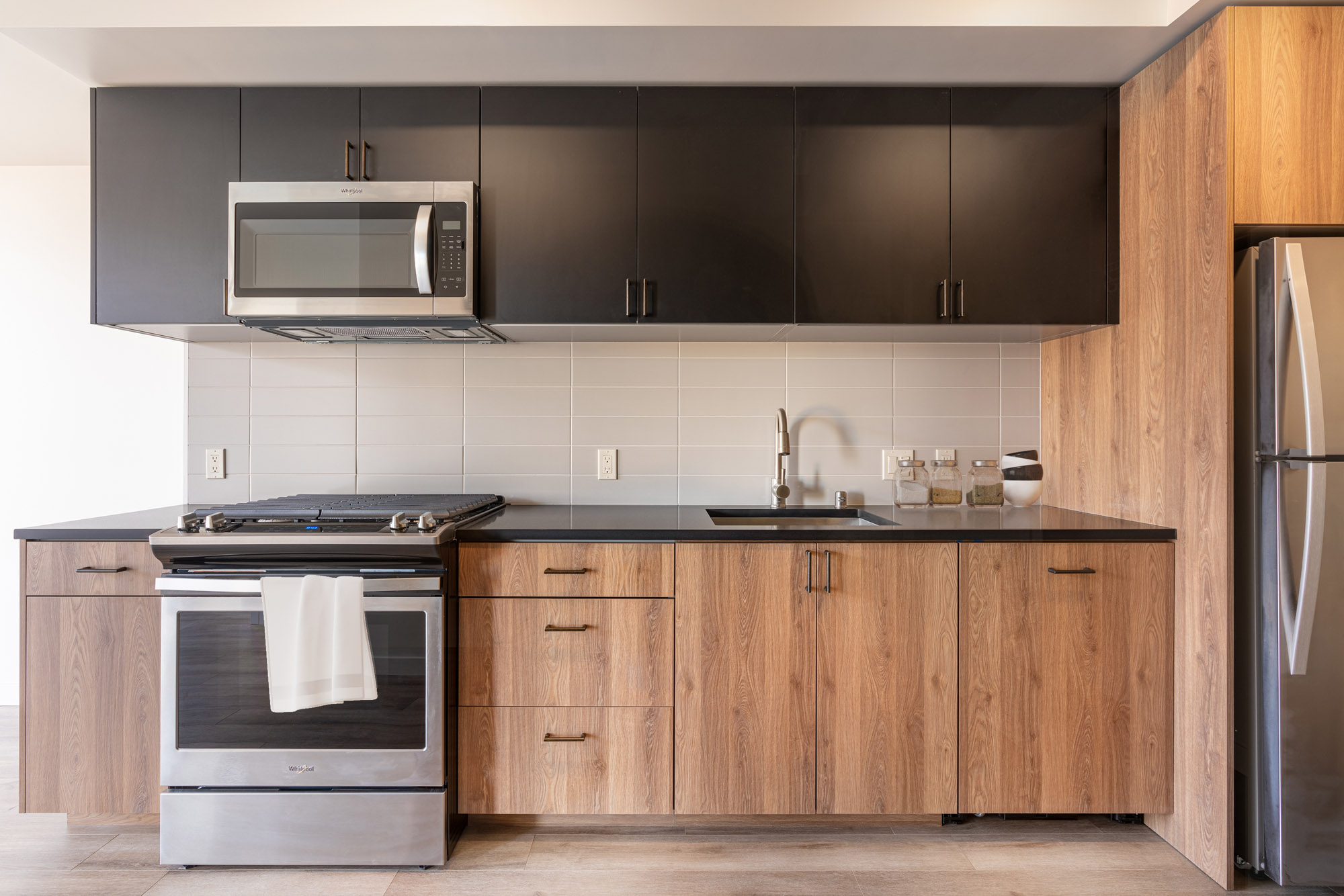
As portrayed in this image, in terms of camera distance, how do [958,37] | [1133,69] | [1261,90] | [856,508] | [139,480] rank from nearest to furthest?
[1261,90] → [958,37] → [1133,69] → [856,508] → [139,480]

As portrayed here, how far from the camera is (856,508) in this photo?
7.80ft

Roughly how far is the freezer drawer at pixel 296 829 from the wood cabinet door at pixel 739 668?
0.68 metres

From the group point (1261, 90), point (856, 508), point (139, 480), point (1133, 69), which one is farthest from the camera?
point (139, 480)

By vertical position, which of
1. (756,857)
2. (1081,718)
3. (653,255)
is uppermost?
(653,255)

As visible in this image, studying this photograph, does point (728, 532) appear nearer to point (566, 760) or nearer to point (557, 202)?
point (566, 760)

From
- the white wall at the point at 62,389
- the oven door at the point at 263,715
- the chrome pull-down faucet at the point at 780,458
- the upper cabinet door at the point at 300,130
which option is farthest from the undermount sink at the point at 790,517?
the white wall at the point at 62,389

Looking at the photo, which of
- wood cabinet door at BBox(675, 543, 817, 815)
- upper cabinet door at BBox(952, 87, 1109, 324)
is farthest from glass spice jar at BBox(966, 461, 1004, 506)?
wood cabinet door at BBox(675, 543, 817, 815)

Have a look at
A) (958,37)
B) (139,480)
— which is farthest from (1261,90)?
(139,480)

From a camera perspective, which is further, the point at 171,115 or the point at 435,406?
the point at 435,406

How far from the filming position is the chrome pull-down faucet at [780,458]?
237 centimetres

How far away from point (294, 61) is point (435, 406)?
3.46 ft

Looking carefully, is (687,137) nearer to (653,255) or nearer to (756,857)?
(653,255)

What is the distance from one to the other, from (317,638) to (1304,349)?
232cm

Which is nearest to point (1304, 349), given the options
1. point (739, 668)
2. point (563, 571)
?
point (739, 668)
